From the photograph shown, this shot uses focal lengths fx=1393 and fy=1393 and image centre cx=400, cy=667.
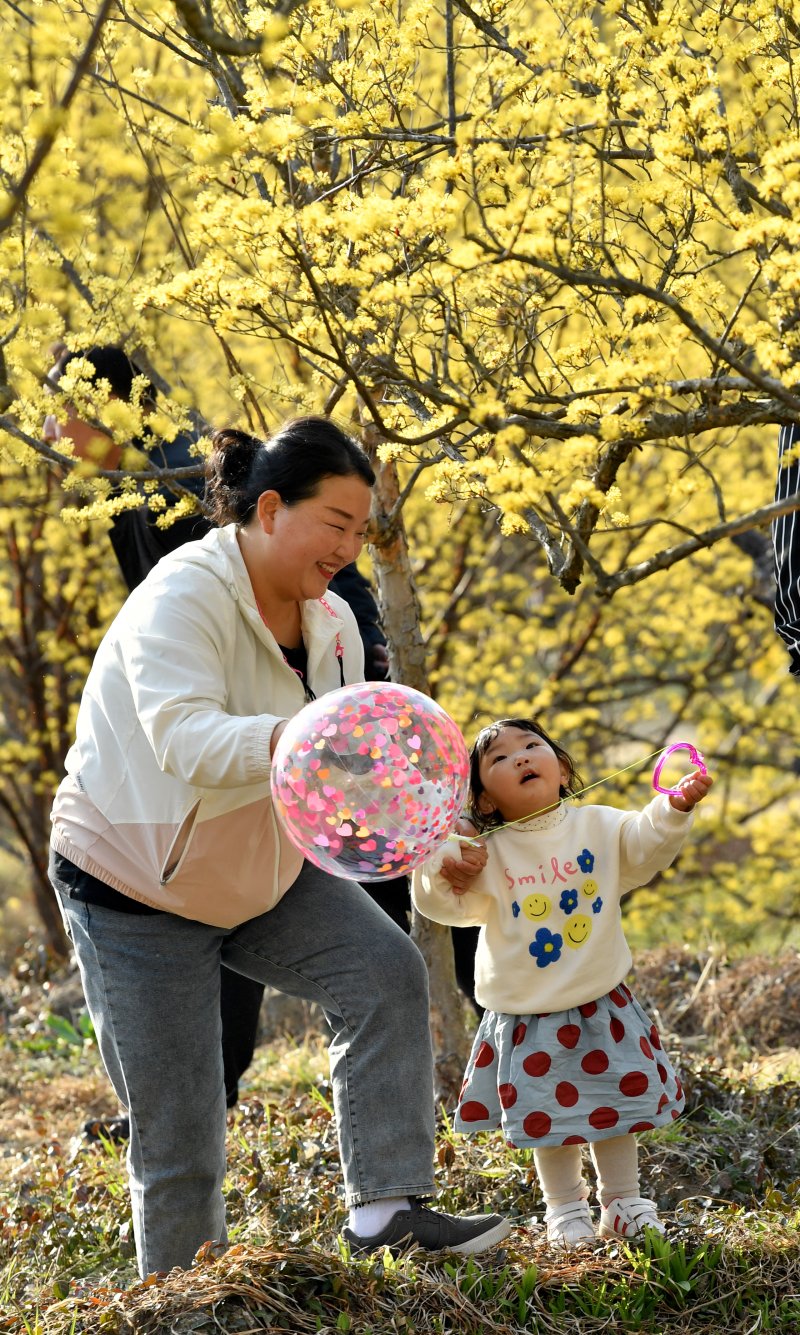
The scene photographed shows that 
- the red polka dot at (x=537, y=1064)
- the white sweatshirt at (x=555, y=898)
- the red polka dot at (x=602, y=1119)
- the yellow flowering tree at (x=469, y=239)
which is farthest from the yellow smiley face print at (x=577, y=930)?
the yellow flowering tree at (x=469, y=239)

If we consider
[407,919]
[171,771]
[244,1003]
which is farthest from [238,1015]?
[171,771]

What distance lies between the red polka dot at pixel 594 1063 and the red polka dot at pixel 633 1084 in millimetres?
48

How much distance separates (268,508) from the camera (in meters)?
2.68

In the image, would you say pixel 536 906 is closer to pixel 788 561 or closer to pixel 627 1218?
pixel 627 1218

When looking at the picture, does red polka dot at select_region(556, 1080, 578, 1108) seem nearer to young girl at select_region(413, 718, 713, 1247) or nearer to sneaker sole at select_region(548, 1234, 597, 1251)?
young girl at select_region(413, 718, 713, 1247)

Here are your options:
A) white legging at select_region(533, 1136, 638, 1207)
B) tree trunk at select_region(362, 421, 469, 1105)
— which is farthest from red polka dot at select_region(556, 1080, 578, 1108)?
tree trunk at select_region(362, 421, 469, 1105)

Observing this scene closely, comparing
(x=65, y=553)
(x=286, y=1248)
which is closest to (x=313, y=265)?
(x=286, y=1248)

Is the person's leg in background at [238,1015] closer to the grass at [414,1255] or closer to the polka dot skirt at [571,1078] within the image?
the grass at [414,1255]

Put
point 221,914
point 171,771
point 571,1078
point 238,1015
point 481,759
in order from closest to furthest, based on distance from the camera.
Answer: point 171,771, point 221,914, point 571,1078, point 481,759, point 238,1015

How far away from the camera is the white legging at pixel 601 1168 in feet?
9.62

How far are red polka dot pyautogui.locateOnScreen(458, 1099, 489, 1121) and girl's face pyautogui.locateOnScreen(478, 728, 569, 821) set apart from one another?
2.01ft

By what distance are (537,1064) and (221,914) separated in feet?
2.48

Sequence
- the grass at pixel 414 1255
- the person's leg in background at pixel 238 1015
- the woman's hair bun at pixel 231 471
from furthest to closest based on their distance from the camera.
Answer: the person's leg in background at pixel 238 1015 < the woman's hair bun at pixel 231 471 < the grass at pixel 414 1255

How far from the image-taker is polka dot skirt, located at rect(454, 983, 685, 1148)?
9.33ft
